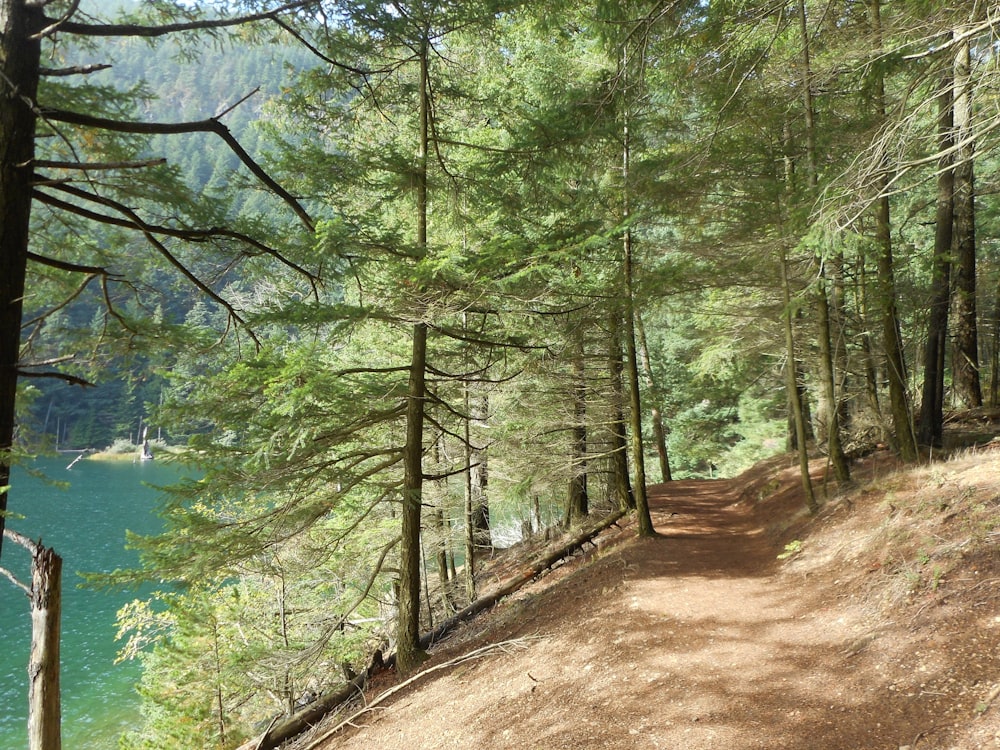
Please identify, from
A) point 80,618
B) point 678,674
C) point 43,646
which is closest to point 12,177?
point 43,646

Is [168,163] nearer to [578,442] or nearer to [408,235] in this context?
[408,235]

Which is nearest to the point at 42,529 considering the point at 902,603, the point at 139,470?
the point at 139,470

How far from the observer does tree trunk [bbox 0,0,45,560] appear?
3.48m

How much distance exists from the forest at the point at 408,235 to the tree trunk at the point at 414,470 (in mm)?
37

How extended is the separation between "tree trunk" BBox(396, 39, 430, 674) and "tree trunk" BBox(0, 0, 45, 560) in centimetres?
350

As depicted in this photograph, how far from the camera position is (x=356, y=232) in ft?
18.8

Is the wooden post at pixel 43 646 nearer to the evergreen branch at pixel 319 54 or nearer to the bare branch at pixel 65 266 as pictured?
the bare branch at pixel 65 266

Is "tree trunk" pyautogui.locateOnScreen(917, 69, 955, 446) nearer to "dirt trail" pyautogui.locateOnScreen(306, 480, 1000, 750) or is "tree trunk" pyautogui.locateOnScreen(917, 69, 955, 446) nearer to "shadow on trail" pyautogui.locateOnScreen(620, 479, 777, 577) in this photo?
"shadow on trail" pyautogui.locateOnScreen(620, 479, 777, 577)

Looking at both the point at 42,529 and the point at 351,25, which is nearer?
the point at 351,25

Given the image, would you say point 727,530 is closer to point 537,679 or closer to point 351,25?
point 537,679

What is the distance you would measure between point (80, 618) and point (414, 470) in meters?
18.2

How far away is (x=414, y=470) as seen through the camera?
669 cm

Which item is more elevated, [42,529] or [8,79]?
[8,79]

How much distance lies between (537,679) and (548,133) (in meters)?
5.87
